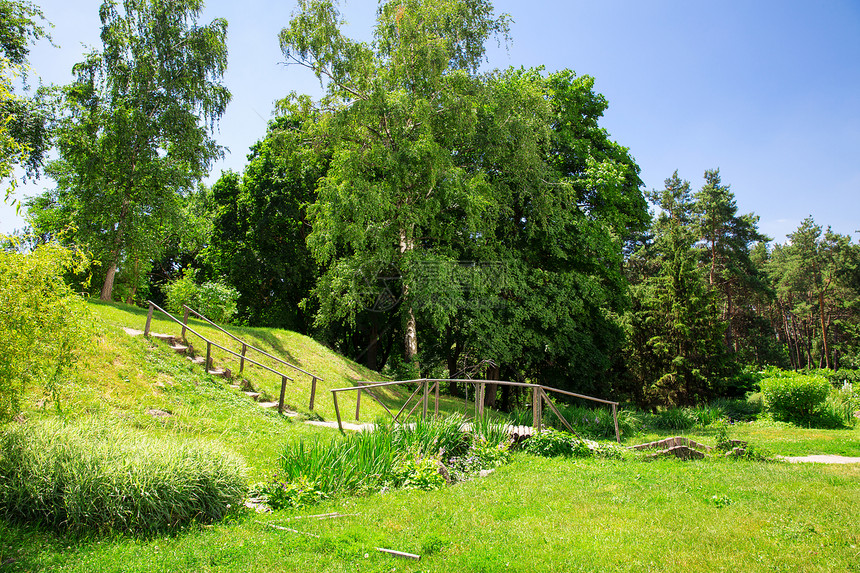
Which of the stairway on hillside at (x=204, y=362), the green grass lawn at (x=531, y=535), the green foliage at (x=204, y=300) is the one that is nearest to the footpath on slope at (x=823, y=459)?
the green grass lawn at (x=531, y=535)

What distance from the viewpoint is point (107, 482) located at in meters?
5.07

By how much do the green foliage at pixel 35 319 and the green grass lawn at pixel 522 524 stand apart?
1.31m

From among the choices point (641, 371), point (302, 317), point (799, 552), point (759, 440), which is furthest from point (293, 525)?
point (641, 371)

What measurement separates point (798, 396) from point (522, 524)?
14.3 metres

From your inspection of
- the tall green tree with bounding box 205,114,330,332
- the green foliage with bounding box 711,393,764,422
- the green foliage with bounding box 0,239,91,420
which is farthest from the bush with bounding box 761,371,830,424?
the tall green tree with bounding box 205,114,330,332

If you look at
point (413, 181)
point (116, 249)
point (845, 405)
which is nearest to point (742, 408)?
point (845, 405)

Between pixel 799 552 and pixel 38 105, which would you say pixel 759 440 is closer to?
pixel 799 552

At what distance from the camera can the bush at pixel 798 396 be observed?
1552 cm

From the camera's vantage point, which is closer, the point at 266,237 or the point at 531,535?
the point at 531,535

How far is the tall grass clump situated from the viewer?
4.96 metres

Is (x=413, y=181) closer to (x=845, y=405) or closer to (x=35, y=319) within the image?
(x=35, y=319)

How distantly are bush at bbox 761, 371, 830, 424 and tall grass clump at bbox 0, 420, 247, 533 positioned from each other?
15935 mm

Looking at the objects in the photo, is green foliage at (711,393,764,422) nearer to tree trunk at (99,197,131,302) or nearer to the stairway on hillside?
the stairway on hillside

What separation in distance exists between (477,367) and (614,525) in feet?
44.5
